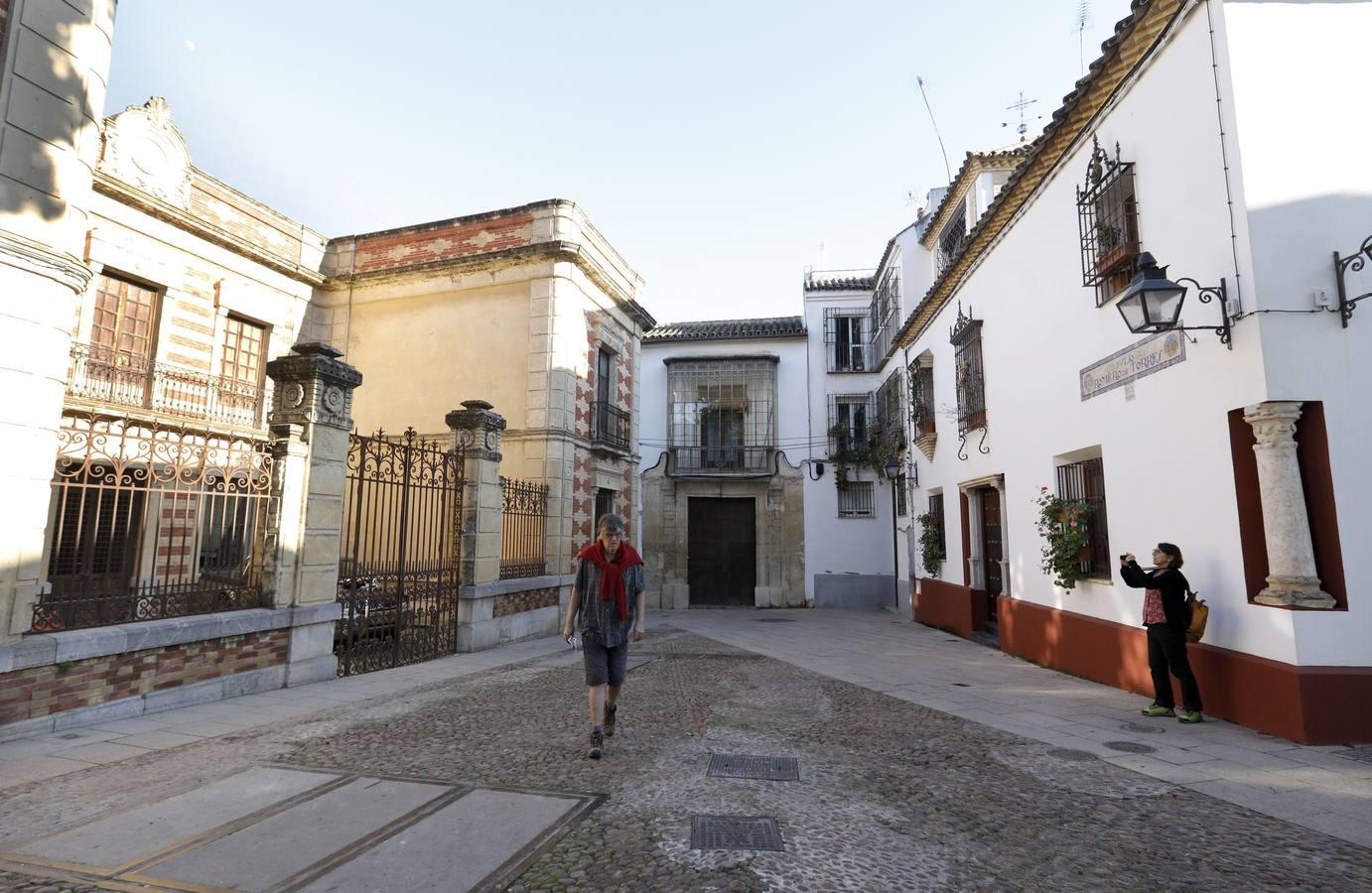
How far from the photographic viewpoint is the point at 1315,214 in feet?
17.7

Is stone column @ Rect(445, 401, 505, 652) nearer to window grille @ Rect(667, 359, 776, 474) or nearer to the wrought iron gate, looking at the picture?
the wrought iron gate

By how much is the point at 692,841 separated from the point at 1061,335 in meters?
7.41

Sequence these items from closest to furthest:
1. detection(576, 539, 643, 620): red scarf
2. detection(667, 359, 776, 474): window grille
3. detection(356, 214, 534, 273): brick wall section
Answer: detection(576, 539, 643, 620): red scarf, detection(356, 214, 534, 273): brick wall section, detection(667, 359, 776, 474): window grille

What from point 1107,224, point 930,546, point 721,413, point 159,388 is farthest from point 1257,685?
point 721,413

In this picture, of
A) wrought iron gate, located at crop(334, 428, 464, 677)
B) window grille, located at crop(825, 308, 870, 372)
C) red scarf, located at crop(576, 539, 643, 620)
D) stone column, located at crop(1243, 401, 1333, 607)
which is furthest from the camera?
window grille, located at crop(825, 308, 870, 372)

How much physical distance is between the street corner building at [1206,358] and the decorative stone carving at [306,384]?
757 cm

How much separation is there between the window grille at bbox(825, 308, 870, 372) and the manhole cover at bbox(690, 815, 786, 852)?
56.1ft

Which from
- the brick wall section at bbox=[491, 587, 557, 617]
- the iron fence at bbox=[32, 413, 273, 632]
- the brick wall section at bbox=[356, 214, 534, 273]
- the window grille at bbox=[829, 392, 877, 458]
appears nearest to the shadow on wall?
the iron fence at bbox=[32, 413, 273, 632]

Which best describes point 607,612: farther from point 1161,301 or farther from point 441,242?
point 441,242

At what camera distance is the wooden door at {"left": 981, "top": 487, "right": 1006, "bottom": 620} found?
11006mm

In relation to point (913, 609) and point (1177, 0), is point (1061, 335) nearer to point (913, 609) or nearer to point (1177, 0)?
point (1177, 0)

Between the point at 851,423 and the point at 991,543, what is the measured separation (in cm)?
841

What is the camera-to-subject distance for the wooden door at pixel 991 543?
1101 centimetres

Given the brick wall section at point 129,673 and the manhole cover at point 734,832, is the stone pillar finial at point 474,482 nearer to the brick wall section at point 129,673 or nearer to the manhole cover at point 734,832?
the brick wall section at point 129,673
